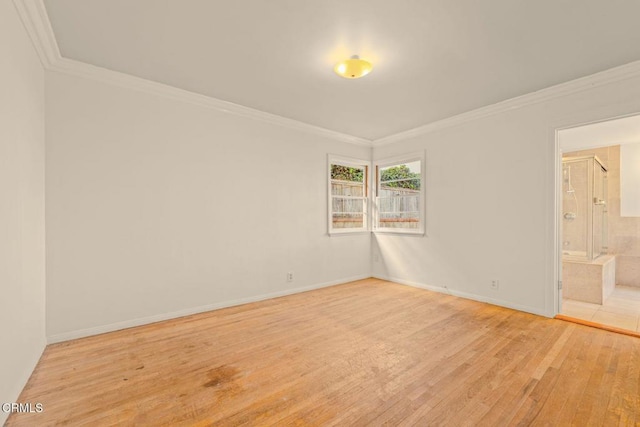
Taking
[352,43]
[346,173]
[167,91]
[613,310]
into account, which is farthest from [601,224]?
[167,91]

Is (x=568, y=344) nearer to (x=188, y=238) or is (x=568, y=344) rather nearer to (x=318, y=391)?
(x=318, y=391)

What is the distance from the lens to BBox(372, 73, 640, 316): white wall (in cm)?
323

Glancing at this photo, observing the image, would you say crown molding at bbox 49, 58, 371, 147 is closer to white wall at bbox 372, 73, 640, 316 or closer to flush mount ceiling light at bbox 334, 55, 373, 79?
flush mount ceiling light at bbox 334, 55, 373, 79

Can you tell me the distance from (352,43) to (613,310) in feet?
14.9

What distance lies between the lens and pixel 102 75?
283cm

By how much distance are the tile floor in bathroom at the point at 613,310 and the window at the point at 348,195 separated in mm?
3130

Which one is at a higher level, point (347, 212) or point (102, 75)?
point (102, 75)

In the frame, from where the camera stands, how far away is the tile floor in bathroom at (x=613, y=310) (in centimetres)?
320

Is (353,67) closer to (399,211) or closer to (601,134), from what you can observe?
(399,211)

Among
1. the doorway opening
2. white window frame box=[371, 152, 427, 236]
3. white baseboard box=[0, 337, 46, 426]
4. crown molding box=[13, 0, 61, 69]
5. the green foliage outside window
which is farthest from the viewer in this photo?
the green foliage outside window

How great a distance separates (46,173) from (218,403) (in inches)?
101

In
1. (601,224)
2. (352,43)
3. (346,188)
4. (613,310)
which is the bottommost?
(613,310)

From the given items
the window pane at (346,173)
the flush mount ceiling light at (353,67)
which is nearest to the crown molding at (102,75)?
the window pane at (346,173)

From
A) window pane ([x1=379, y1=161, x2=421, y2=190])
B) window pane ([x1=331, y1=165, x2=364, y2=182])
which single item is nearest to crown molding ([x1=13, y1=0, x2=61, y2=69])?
window pane ([x1=331, y1=165, x2=364, y2=182])
